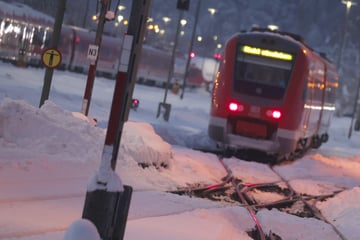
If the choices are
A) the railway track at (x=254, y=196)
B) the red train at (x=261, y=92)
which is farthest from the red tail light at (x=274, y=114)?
the railway track at (x=254, y=196)

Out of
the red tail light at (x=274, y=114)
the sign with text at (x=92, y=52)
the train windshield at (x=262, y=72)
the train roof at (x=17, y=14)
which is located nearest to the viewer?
the sign with text at (x=92, y=52)

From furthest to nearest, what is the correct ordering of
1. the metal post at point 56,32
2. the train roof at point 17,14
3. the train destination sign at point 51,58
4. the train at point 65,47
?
the train at point 65,47 < the train roof at point 17,14 < the metal post at point 56,32 < the train destination sign at point 51,58

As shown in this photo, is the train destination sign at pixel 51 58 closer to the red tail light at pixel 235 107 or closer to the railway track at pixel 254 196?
the railway track at pixel 254 196

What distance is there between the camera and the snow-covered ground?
26.0 feet

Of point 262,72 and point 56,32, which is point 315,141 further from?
point 56,32

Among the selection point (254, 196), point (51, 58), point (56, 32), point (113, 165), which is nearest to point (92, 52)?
point (56, 32)

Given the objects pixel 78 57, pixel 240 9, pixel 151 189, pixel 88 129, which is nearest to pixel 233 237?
pixel 151 189

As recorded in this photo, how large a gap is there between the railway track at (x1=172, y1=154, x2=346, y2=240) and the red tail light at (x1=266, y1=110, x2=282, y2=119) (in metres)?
3.15

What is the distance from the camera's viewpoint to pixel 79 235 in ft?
17.1

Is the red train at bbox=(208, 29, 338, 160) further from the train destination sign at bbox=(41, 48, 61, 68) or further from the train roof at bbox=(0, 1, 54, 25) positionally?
the train roof at bbox=(0, 1, 54, 25)

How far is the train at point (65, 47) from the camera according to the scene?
35000 millimetres

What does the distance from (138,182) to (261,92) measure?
7.59 meters

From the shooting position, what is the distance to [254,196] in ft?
43.1

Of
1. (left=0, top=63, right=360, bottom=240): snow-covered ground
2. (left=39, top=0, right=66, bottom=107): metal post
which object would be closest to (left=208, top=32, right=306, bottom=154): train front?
(left=0, top=63, right=360, bottom=240): snow-covered ground
